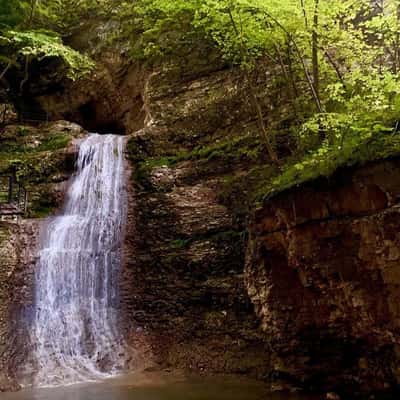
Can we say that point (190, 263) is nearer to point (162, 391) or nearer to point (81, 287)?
point (81, 287)

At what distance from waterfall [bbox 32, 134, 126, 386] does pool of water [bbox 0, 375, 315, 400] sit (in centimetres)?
96

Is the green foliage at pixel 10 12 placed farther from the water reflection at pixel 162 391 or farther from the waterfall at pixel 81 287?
the water reflection at pixel 162 391

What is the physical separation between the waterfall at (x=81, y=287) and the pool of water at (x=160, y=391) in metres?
0.96

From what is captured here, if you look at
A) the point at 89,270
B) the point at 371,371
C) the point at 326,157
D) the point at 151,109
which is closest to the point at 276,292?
the point at 371,371

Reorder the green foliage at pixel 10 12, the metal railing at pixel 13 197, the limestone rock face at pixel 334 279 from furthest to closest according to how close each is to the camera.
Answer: the green foliage at pixel 10 12 → the metal railing at pixel 13 197 → the limestone rock face at pixel 334 279

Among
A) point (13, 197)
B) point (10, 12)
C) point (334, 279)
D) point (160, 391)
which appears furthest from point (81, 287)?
point (10, 12)

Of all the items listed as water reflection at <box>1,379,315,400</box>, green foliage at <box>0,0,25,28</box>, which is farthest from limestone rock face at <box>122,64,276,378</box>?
green foliage at <box>0,0,25,28</box>

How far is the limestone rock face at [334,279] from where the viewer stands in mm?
6230

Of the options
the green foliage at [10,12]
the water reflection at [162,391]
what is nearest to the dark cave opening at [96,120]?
the green foliage at [10,12]

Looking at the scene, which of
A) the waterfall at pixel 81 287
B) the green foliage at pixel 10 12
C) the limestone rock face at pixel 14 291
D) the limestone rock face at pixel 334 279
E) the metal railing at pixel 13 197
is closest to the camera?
the limestone rock face at pixel 334 279

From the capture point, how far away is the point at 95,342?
10977 mm

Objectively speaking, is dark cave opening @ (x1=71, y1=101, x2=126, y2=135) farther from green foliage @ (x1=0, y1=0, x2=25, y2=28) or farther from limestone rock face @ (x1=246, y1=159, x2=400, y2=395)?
limestone rock face @ (x1=246, y1=159, x2=400, y2=395)

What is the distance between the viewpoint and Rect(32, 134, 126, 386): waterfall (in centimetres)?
1041

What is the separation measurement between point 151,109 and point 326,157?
12.0 metres
